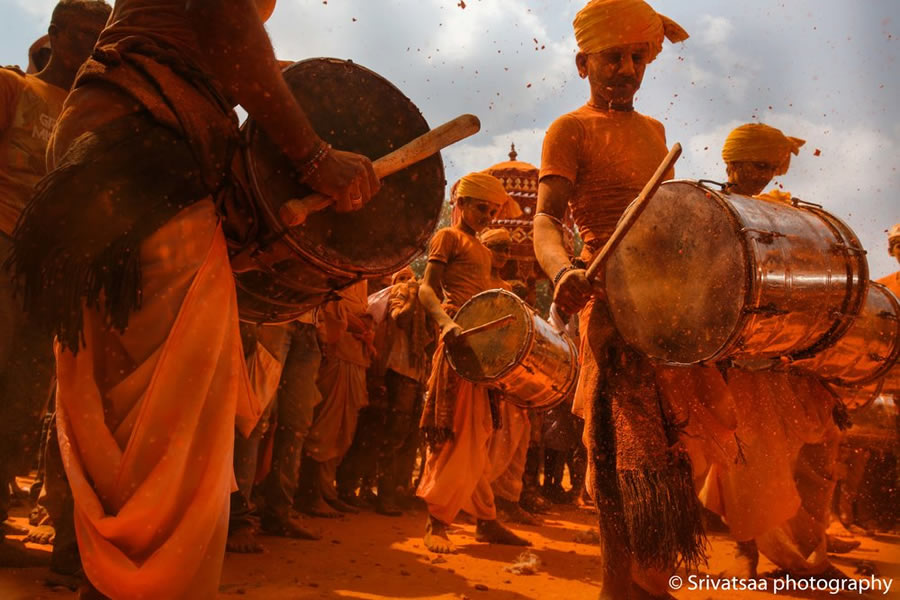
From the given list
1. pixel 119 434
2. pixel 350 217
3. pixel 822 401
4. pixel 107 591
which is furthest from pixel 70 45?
pixel 822 401

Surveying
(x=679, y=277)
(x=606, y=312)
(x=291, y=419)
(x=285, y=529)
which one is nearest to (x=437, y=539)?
(x=285, y=529)

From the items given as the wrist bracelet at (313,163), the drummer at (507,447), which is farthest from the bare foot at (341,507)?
the wrist bracelet at (313,163)

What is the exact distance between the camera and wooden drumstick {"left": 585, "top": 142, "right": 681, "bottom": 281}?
2896mm

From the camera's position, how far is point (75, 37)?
4.14 m

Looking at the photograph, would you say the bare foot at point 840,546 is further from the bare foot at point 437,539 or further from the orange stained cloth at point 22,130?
the orange stained cloth at point 22,130

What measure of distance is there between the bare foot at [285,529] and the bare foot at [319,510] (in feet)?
3.79

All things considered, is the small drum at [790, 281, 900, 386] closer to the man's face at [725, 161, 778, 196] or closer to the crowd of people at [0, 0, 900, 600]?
the crowd of people at [0, 0, 900, 600]

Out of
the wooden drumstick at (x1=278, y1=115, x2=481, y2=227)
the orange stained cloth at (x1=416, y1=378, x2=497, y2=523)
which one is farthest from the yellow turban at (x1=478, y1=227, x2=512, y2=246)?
the wooden drumstick at (x1=278, y1=115, x2=481, y2=227)

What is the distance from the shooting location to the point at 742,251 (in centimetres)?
286

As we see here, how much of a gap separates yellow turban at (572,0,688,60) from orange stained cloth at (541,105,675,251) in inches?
→ 13.8

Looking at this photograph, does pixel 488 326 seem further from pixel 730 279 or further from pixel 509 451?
pixel 730 279

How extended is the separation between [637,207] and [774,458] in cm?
229

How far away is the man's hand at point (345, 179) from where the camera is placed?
2375 millimetres

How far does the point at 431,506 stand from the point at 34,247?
165 inches
